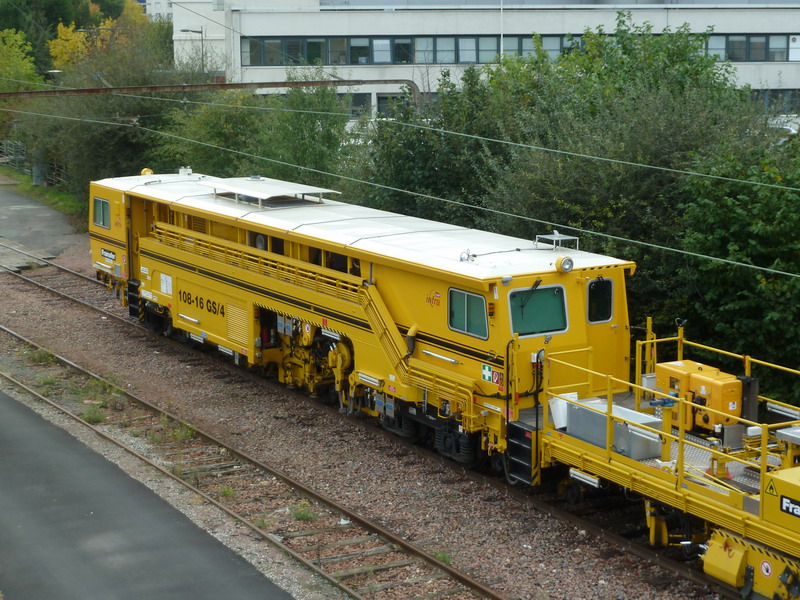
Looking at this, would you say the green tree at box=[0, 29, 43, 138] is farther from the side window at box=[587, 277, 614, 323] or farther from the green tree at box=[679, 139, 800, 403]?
the side window at box=[587, 277, 614, 323]

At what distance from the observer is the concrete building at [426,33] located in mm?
46062

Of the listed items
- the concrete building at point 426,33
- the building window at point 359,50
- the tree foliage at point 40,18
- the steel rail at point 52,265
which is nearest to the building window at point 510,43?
the concrete building at point 426,33

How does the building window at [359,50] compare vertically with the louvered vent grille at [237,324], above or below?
above

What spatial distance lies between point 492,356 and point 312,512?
3.12 m

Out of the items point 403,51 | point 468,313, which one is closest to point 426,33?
point 403,51

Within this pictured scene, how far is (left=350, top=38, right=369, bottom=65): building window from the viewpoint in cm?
4675

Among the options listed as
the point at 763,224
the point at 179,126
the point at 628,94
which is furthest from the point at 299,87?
the point at 763,224

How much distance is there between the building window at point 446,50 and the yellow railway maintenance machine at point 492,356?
28372 millimetres

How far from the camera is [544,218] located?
1886 cm

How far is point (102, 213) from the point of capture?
23516mm

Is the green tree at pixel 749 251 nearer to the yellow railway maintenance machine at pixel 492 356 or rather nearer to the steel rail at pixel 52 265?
the yellow railway maintenance machine at pixel 492 356

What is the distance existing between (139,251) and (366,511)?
429 inches

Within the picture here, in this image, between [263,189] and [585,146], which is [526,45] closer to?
[585,146]

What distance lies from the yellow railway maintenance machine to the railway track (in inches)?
14.3
